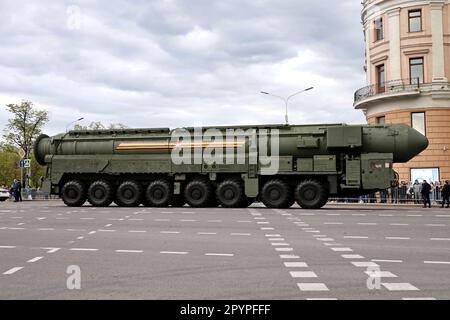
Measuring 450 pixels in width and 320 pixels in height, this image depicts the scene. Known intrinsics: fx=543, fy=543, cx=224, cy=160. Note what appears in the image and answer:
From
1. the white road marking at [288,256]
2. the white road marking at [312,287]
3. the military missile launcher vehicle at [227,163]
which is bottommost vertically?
the white road marking at [312,287]

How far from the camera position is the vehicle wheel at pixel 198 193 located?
84.7ft

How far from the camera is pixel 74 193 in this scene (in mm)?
27766

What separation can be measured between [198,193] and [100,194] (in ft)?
16.9

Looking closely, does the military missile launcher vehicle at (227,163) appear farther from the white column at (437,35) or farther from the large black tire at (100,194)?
the white column at (437,35)

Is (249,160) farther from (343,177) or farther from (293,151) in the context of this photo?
(343,177)

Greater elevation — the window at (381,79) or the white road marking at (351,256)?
the window at (381,79)

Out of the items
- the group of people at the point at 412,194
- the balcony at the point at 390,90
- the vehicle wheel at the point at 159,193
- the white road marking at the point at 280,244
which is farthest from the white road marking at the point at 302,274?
the balcony at the point at 390,90

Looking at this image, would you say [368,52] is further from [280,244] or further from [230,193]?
[280,244]

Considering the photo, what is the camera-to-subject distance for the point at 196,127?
2658cm

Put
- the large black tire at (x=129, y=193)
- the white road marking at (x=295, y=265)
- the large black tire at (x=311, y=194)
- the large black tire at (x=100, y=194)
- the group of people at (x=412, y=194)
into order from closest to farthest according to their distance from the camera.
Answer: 1. the white road marking at (x=295, y=265)
2. the large black tire at (x=311, y=194)
3. the large black tire at (x=129, y=193)
4. the large black tire at (x=100, y=194)
5. the group of people at (x=412, y=194)

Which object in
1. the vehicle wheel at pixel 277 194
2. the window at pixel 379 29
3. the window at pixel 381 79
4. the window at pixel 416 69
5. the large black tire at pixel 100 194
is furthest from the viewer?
the window at pixel 379 29

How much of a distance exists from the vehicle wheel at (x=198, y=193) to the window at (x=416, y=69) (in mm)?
18379
